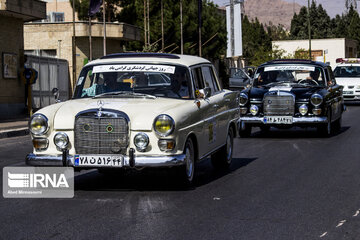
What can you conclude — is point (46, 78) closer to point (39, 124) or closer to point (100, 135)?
point (39, 124)

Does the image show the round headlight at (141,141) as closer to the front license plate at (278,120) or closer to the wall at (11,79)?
the front license plate at (278,120)

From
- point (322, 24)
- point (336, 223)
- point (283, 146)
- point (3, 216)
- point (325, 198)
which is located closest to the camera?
point (336, 223)

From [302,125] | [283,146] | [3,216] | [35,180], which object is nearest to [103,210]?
[3,216]

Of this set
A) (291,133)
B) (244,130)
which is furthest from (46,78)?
(244,130)

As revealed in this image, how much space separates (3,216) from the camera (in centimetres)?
722

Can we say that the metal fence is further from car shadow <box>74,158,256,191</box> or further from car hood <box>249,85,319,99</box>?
car shadow <box>74,158,256,191</box>

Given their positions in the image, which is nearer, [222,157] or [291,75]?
[222,157]

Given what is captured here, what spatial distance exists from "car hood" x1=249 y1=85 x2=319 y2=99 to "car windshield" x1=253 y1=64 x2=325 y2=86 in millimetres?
346

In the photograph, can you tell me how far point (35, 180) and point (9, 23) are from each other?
73.5ft

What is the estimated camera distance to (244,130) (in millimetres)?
17375

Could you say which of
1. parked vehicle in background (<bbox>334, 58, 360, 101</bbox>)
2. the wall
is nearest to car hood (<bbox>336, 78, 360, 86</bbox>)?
parked vehicle in background (<bbox>334, 58, 360, 101</bbox>)

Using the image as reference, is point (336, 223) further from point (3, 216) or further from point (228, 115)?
point (228, 115)

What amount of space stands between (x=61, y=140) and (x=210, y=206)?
6.89 ft

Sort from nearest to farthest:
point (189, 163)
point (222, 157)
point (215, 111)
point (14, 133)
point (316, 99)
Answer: point (189, 163) → point (215, 111) → point (222, 157) → point (316, 99) → point (14, 133)
